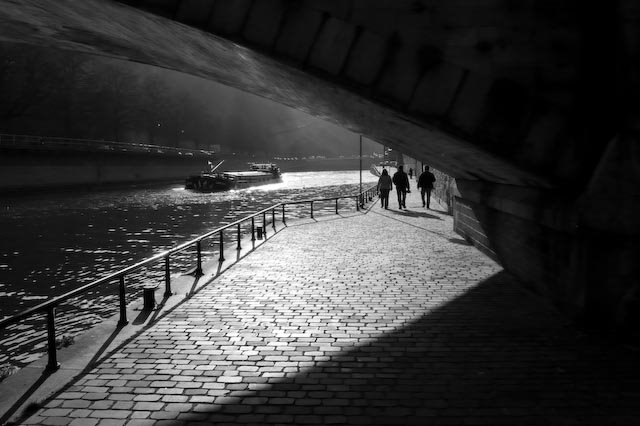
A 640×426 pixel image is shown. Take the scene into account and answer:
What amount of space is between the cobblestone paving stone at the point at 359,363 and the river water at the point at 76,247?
366 centimetres

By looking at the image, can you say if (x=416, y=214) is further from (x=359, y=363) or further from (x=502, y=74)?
(x=359, y=363)

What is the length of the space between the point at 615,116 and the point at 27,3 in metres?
9.09

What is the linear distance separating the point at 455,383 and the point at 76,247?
1687 centimetres

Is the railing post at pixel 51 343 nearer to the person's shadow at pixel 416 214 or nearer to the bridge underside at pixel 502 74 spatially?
the bridge underside at pixel 502 74

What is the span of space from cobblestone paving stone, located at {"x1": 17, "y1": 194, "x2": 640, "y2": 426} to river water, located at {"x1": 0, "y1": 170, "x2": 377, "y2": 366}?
144 inches

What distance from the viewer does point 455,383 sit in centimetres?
526

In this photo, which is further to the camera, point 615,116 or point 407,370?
point 615,116

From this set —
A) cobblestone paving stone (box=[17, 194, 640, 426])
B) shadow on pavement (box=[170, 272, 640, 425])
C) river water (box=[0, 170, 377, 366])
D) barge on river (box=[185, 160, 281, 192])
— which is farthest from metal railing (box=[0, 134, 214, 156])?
shadow on pavement (box=[170, 272, 640, 425])

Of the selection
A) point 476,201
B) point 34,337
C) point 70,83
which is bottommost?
point 34,337

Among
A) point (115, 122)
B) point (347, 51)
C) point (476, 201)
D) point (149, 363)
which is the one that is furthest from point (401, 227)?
point (115, 122)

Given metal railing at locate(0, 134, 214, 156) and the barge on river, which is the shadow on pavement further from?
the barge on river

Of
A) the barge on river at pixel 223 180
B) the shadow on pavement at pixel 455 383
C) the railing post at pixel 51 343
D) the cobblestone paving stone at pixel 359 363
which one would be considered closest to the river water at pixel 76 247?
the railing post at pixel 51 343

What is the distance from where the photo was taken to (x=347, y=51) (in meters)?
6.60

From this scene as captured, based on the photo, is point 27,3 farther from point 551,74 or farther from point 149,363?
point 551,74
